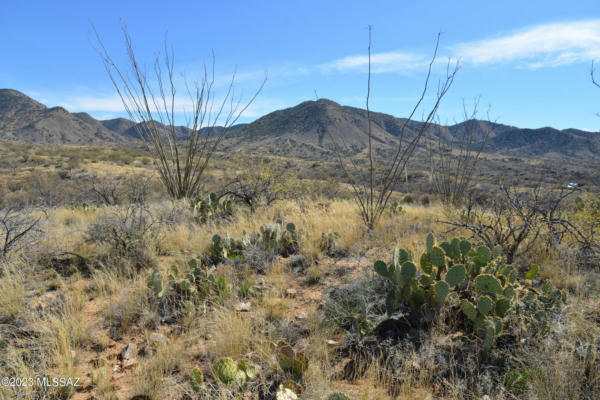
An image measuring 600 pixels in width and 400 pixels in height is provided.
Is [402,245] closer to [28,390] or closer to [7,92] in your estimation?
[28,390]

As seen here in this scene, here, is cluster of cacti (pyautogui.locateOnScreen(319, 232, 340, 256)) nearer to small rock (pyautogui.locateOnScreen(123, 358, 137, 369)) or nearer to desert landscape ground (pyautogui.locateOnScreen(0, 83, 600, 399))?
desert landscape ground (pyautogui.locateOnScreen(0, 83, 600, 399))

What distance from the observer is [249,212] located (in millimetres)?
6129

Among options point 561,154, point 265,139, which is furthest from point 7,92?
point 561,154

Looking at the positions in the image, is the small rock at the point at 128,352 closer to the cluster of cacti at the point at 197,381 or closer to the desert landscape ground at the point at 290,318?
the desert landscape ground at the point at 290,318

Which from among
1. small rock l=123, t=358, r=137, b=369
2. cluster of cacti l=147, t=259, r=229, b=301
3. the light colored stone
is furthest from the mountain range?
small rock l=123, t=358, r=137, b=369

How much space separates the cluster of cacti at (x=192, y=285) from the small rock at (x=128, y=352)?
20.4 inches

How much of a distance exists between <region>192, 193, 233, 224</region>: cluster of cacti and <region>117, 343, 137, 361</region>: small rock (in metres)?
3.10

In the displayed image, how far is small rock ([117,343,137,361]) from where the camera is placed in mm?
2355

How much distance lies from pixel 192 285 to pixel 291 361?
1.47 m

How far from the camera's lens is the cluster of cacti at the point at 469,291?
2.31 metres

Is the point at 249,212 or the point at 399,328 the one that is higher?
the point at 249,212

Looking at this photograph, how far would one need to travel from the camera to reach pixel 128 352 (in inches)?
94.3

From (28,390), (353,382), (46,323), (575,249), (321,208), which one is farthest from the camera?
(321,208)

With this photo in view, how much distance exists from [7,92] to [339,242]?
170255 millimetres
